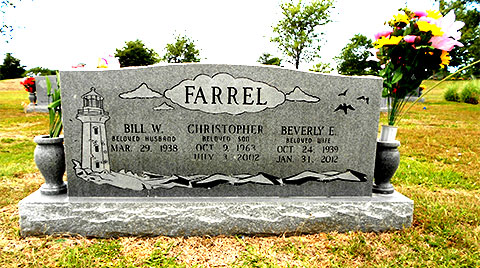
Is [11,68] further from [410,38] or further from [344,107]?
[410,38]

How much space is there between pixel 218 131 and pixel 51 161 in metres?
1.54

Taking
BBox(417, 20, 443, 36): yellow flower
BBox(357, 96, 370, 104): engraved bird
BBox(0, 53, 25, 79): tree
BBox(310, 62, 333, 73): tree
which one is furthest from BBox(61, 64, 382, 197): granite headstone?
BBox(0, 53, 25, 79): tree

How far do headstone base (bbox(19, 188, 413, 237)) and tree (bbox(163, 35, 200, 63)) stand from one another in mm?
38865

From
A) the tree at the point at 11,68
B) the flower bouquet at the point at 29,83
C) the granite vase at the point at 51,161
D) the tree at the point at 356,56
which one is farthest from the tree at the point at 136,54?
the granite vase at the point at 51,161

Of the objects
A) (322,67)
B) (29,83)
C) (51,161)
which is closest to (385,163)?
(51,161)

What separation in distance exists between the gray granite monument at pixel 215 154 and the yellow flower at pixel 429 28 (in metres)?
0.59

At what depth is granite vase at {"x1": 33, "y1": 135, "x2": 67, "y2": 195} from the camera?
2711mm

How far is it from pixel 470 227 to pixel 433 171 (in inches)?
78.9

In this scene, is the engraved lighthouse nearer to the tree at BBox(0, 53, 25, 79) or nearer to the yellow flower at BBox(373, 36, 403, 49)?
the yellow flower at BBox(373, 36, 403, 49)

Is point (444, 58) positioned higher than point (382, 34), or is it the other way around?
point (382, 34)

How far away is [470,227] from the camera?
2896 millimetres

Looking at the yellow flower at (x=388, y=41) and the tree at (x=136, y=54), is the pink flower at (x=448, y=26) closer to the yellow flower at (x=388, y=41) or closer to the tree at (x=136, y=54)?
the yellow flower at (x=388, y=41)

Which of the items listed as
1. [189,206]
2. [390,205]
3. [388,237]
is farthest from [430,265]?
[189,206]

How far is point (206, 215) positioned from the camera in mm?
2744
